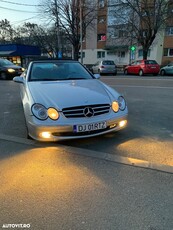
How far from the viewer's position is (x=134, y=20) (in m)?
29.5

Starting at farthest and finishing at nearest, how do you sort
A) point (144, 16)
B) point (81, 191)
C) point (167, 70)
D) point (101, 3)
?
1. point (101, 3)
2. point (144, 16)
3. point (167, 70)
4. point (81, 191)

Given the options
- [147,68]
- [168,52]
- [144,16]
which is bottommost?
[147,68]

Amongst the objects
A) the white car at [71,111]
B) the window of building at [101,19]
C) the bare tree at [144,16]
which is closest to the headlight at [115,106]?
the white car at [71,111]

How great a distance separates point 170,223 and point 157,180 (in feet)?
2.78

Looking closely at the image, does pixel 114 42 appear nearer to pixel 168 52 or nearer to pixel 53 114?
pixel 168 52

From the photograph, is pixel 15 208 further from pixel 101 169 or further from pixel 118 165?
pixel 118 165

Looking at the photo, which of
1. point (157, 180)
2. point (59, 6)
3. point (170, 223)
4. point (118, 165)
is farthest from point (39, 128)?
point (59, 6)

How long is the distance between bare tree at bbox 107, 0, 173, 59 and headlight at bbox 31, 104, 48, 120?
26093mm

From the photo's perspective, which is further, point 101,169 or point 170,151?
point 170,151

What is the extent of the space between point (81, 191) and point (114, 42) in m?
40.6

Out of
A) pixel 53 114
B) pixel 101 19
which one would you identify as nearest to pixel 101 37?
pixel 101 19

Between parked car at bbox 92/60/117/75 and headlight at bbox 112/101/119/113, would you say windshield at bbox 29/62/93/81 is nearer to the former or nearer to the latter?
headlight at bbox 112/101/119/113

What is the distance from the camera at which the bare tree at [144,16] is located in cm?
2670

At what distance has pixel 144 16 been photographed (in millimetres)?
28000
